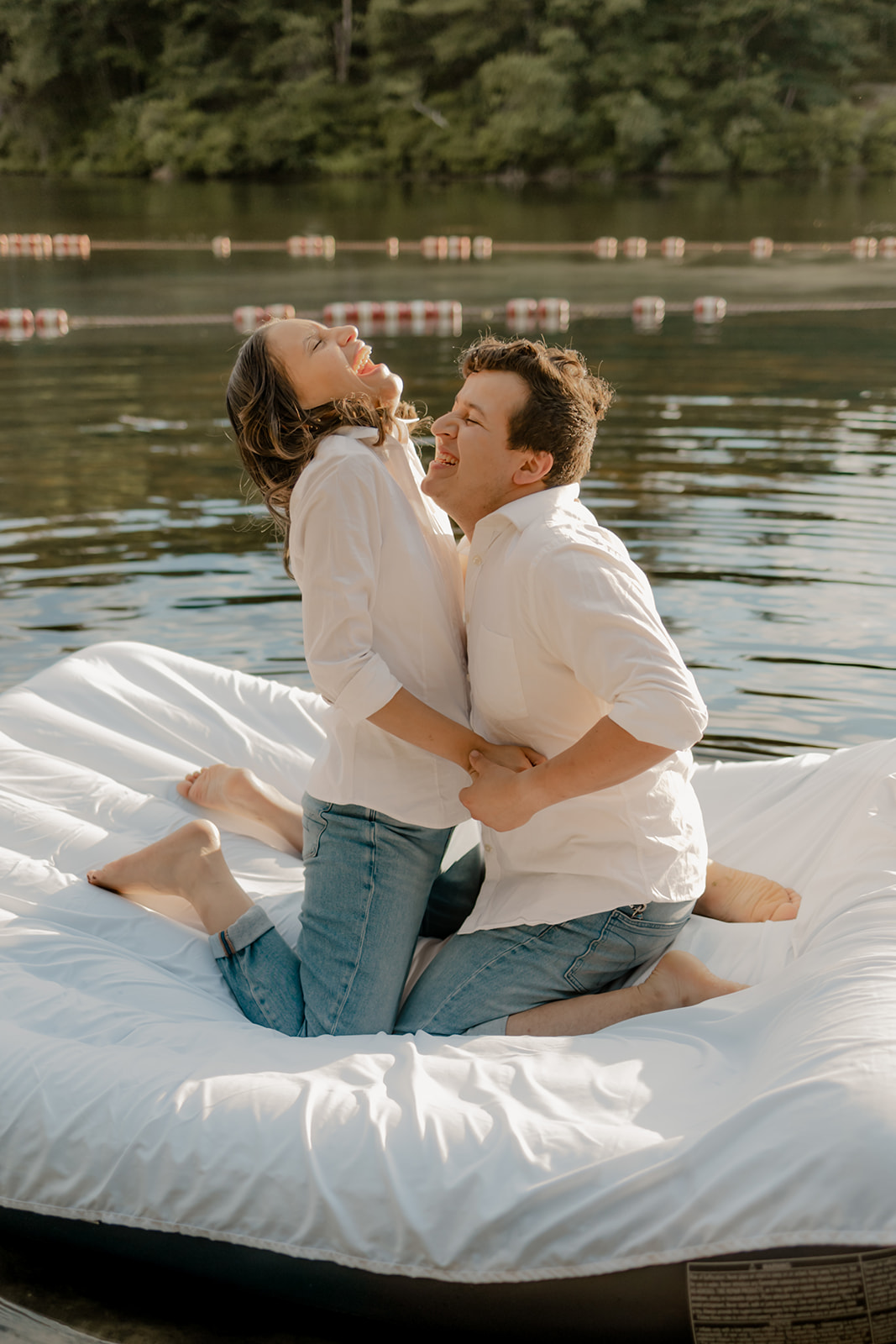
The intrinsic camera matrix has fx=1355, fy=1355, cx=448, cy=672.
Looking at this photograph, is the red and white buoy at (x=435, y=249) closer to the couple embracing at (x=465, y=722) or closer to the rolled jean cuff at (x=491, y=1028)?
the couple embracing at (x=465, y=722)

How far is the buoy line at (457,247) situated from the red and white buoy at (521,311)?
511 cm

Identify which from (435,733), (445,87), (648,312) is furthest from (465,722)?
(445,87)

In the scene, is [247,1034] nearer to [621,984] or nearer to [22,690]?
[621,984]

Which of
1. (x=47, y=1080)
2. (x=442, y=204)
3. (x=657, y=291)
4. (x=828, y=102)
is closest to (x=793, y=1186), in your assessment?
(x=47, y=1080)

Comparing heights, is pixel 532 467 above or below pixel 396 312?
above

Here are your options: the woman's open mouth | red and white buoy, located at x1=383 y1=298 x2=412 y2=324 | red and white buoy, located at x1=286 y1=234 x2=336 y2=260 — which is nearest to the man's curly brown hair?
the woman's open mouth

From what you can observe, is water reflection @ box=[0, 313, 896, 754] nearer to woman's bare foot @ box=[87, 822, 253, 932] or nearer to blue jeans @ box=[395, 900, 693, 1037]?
woman's bare foot @ box=[87, 822, 253, 932]

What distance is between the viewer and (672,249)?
16969mm

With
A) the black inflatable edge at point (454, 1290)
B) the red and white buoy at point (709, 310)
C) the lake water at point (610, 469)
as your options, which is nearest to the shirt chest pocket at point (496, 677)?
the black inflatable edge at point (454, 1290)

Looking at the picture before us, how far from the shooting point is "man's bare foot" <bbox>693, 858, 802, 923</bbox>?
2.27 metres

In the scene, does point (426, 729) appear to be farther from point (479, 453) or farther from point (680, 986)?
point (680, 986)

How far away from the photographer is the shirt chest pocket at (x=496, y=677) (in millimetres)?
1955

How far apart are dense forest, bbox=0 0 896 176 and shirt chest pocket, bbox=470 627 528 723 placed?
2893cm

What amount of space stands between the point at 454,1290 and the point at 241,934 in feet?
2.39
